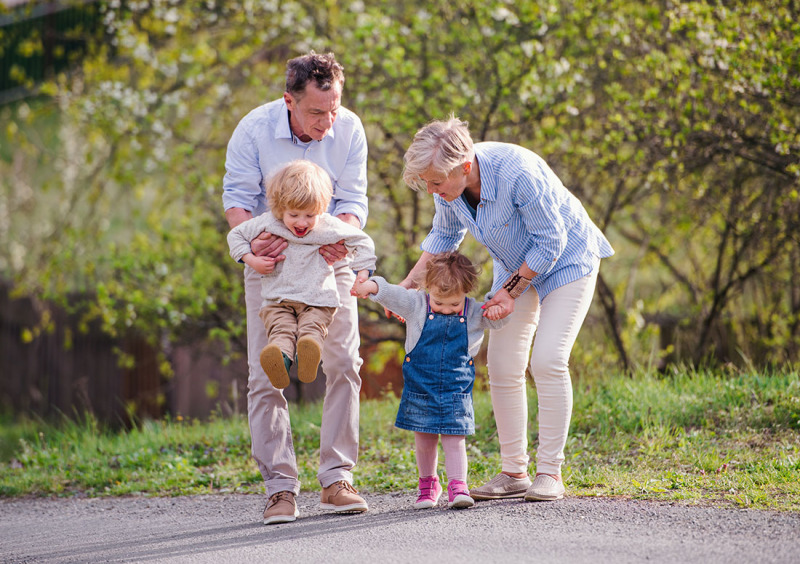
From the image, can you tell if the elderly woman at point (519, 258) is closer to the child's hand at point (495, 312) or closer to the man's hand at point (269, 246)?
the child's hand at point (495, 312)

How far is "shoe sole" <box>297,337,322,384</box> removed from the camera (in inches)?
151

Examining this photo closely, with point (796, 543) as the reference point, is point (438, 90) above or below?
above

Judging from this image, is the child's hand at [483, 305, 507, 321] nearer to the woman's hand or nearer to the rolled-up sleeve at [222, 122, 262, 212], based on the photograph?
the woman's hand

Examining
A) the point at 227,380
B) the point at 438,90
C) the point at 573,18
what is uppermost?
the point at 573,18

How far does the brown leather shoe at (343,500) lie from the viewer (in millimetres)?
4141

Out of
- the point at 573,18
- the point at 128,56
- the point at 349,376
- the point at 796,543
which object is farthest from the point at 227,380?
the point at 796,543

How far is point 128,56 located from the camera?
10.2m

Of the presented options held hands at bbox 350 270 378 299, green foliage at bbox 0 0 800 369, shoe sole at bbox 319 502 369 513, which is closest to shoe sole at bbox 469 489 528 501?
shoe sole at bbox 319 502 369 513

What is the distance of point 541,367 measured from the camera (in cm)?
409

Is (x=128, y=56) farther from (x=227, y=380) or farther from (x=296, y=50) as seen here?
(x=227, y=380)

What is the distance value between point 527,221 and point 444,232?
510 millimetres

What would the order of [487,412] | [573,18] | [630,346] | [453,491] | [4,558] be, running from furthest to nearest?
1. [630,346]
2. [573,18]
3. [487,412]
4. [453,491]
5. [4,558]

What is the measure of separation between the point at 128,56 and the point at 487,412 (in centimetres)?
653

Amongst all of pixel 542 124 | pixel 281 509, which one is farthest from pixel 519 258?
pixel 542 124
